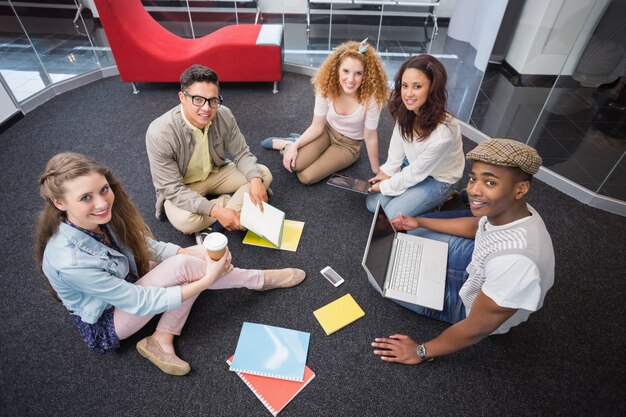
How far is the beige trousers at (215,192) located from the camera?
218 cm

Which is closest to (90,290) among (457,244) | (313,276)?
(313,276)

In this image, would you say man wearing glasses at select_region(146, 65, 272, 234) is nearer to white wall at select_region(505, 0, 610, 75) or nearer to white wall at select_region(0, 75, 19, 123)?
white wall at select_region(0, 75, 19, 123)

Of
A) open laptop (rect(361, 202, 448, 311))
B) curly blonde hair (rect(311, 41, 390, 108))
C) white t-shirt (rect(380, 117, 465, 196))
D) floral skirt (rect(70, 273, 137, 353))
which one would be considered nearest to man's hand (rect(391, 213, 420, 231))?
open laptop (rect(361, 202, 448, 311))

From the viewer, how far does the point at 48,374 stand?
1668mm

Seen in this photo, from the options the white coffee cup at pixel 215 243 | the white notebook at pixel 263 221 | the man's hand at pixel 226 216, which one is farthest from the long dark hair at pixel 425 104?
the white coffee cup at pixel 215 243

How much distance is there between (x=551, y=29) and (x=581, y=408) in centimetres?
296

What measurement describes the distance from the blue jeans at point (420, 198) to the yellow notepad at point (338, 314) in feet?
2.06

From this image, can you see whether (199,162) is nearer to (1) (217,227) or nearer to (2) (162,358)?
(1) (217,227)

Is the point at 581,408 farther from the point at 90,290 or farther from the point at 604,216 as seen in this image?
the point at 90,290

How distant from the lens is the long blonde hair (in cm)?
127

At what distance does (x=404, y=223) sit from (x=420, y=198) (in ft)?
0.79

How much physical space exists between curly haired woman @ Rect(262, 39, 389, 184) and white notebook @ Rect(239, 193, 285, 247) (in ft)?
1.88

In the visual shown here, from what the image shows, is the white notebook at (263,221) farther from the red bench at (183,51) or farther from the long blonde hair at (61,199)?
the red bench at (183,51)

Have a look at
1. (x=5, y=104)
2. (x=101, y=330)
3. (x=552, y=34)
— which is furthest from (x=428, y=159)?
(x=5, y=104)
